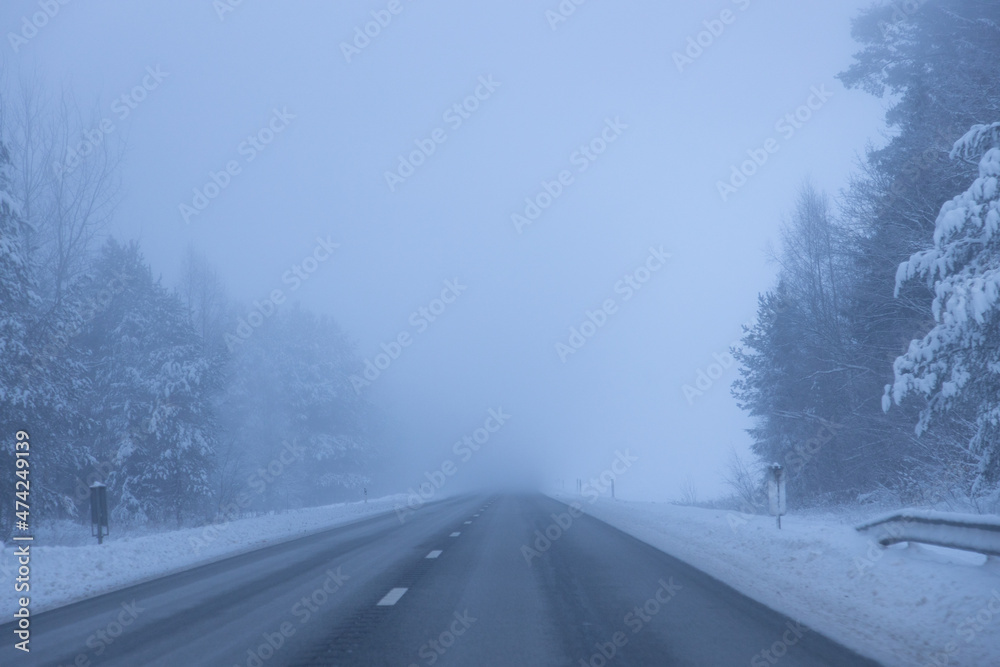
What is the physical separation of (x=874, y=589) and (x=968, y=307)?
4.03m

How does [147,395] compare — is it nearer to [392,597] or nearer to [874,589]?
[392,597]

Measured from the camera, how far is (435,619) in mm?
7617

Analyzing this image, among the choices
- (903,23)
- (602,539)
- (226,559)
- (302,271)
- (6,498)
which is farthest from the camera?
(302,271)

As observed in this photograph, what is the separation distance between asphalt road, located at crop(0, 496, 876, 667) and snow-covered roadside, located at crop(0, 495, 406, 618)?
2.70ft

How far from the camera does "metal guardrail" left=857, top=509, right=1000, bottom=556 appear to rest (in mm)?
7219

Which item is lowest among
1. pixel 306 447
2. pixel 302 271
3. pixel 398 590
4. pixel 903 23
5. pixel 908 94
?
pixel 306 447

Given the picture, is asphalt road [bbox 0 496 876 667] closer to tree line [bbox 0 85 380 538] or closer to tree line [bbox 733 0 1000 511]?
tree line [bbox 733 0 1000 511]

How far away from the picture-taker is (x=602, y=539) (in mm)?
16484

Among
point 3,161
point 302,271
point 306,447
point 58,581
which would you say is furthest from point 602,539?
point 306,447

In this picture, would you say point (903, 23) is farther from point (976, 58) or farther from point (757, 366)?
point (757, 366)

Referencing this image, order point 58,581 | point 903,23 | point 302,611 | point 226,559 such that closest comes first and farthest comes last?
point 302,611
point 58,581
point 226,559
point 903,23

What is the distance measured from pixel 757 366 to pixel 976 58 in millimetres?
13678

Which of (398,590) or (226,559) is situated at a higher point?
(398,590)

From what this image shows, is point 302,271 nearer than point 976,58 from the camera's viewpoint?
No
